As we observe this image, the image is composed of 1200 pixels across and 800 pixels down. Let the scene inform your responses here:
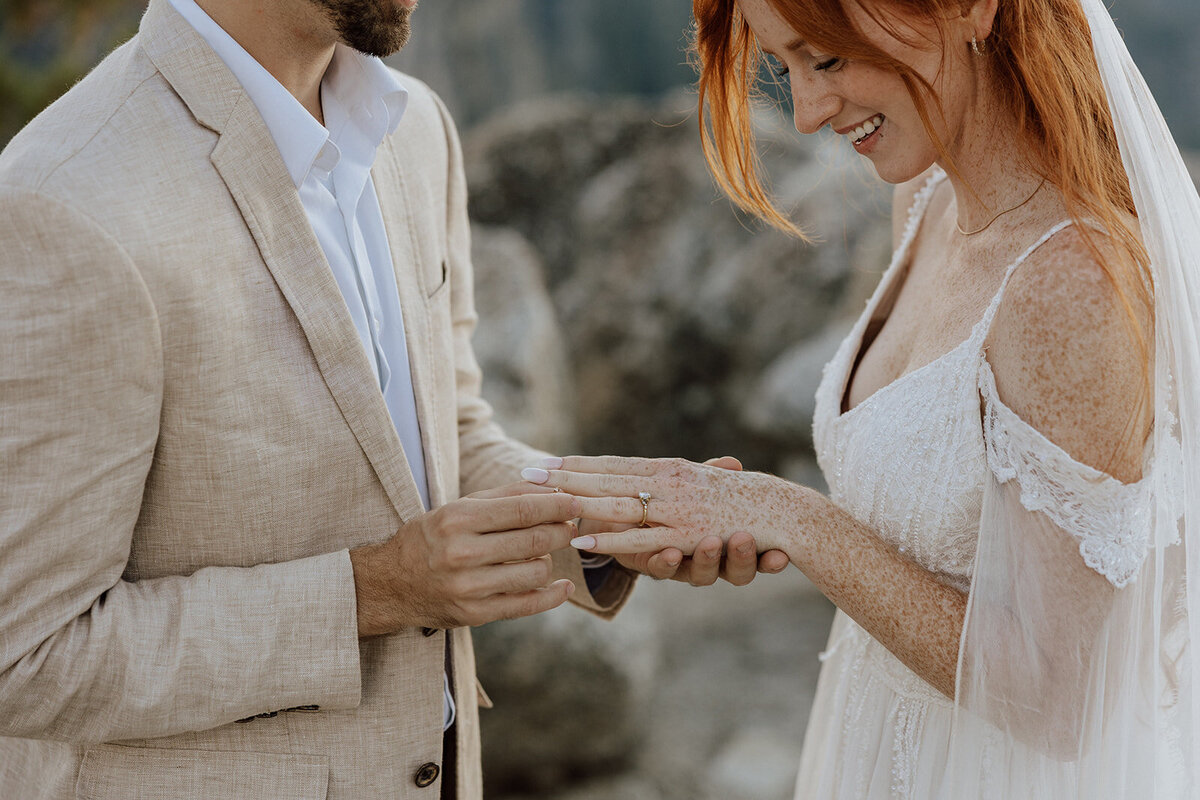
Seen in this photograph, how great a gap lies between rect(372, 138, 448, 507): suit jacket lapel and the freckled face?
0.67 meters

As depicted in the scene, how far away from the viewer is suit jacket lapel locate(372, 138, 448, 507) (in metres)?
1.68

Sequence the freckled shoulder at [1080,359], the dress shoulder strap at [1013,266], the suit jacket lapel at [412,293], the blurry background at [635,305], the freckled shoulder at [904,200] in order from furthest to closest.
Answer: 1. the blurry background at [635,305]
2. the freckled shoulder at [904,200]
3. the suit jacket lapel at [412,293]
4. the dress shoulder strap at [1013,266]
5. the freckled shoulder at [1080,359]

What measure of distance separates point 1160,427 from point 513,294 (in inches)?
133

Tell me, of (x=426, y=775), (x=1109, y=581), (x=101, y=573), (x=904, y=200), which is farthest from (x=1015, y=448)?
(x=101, y=573)

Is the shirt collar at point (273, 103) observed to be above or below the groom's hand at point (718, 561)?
above

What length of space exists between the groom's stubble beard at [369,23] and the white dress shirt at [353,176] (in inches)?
4.3

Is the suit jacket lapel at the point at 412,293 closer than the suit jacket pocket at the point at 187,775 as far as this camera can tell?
No

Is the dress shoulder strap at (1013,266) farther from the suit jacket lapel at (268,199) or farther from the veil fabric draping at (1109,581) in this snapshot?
the suit jacket lapel at (268,199)

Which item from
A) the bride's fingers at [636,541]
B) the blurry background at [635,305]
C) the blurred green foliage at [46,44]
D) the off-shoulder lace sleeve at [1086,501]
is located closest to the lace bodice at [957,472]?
the off-shoulder lace sleeve at [1086,501]

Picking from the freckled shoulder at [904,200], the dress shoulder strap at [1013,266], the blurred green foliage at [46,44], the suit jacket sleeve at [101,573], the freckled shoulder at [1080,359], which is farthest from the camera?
the blurred green foliage at [46,44]

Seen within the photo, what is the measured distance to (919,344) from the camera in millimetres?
1771

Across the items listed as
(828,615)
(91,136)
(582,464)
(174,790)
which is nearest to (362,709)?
(174,790)

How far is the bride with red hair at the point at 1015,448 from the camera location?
1406 mm

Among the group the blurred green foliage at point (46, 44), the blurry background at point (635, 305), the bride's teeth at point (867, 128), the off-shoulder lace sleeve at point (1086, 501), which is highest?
the bride's teeth at point (867, 128)
